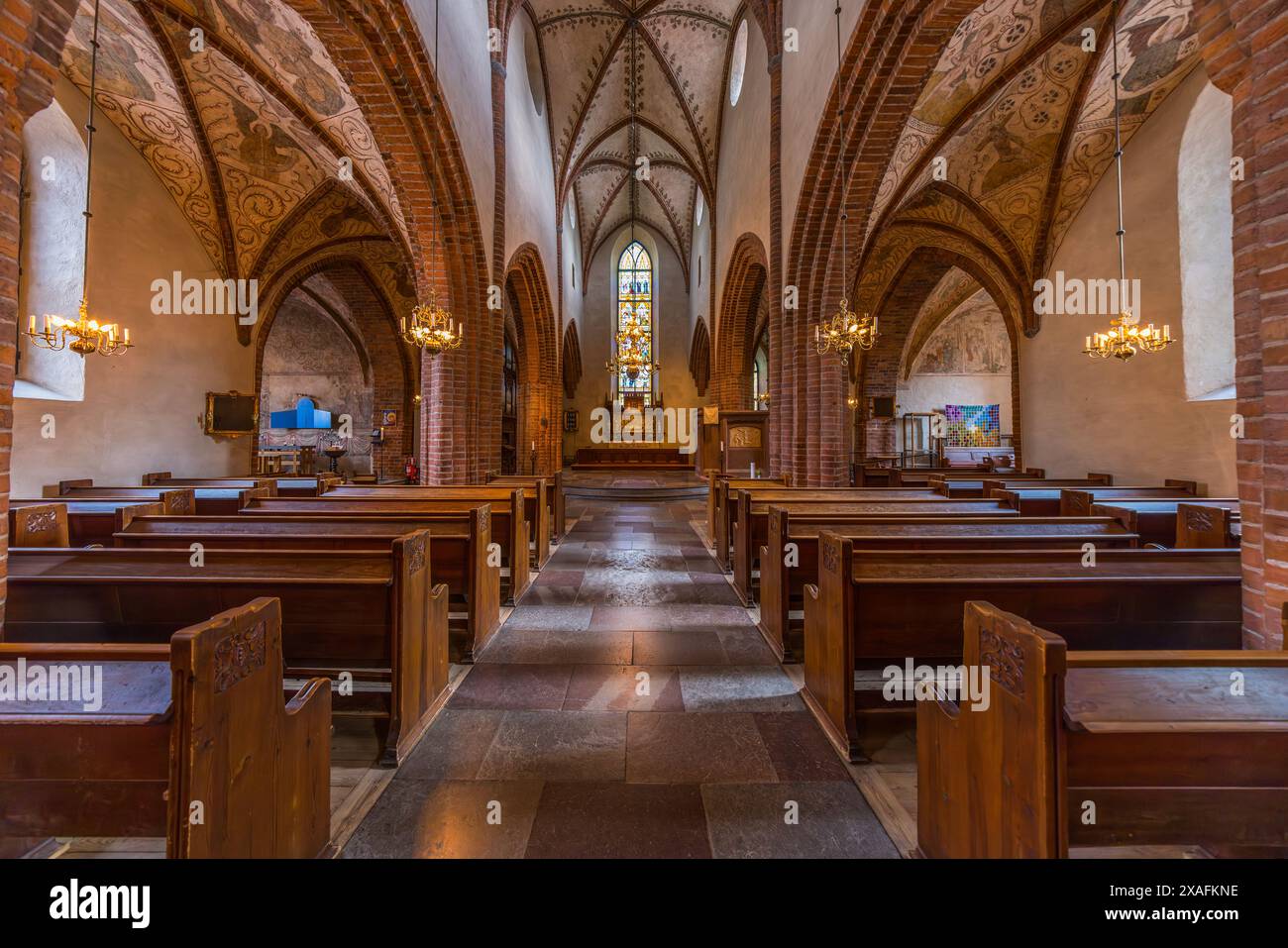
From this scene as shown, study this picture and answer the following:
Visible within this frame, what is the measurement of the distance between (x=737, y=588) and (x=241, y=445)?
11529 mm

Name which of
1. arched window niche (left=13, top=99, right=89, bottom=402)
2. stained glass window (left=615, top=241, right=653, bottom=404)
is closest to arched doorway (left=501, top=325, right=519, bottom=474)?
stained glass window (left=615, top=241, right=653, bottom=404)

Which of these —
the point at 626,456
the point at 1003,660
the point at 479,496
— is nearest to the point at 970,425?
→ the point at 626,456

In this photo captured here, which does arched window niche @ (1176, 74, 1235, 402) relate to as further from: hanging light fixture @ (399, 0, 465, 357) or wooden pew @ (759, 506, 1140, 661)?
hanging light fixture @ (399, 0, 465, 357)

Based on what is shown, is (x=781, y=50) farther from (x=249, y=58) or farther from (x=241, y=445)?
(x=241, y=445)

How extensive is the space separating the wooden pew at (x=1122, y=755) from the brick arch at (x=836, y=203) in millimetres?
6416

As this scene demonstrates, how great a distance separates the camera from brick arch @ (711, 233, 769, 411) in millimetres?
14180

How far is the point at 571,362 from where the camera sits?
21.8 meters

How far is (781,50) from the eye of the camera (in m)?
9.93

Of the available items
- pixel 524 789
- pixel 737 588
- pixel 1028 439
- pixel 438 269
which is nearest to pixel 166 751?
pixel 524 789

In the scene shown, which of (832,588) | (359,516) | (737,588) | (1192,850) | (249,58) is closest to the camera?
(1192,850)

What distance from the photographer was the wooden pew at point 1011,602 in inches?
102

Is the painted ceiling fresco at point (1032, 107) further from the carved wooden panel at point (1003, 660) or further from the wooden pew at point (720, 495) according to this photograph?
the carved wooden panel at point (1003, 660)

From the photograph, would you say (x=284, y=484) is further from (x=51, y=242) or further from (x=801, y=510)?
(x=801, y=510)

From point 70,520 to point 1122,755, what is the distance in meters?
7.79
